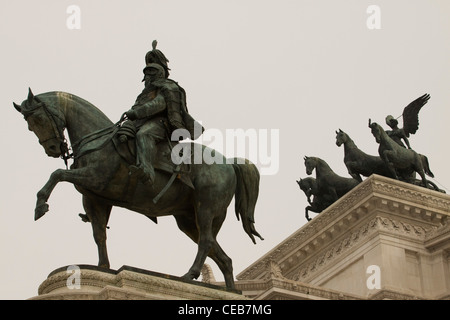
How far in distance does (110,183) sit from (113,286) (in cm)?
174

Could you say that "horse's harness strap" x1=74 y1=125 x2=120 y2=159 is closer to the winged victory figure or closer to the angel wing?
the winged victory figure

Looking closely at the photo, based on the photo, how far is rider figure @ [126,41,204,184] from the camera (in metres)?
16.9

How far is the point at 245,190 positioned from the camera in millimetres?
18344

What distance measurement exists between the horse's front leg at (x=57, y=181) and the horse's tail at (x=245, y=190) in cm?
261

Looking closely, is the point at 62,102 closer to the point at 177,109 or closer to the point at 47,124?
the point at 47,124

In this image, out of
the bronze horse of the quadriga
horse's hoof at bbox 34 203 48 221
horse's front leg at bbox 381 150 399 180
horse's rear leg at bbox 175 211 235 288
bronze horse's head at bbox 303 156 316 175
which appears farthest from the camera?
bronze horse's head at bbox 303 156 316 175

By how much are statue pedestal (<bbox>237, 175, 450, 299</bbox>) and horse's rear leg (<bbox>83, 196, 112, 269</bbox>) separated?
16.6m

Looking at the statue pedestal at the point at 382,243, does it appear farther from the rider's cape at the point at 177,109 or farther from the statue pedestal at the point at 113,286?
the statue pedestal at the point at 113,286

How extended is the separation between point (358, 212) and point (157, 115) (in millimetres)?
18857

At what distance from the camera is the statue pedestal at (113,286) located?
1570 centimetres

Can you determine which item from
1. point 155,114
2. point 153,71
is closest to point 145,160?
point 155,114

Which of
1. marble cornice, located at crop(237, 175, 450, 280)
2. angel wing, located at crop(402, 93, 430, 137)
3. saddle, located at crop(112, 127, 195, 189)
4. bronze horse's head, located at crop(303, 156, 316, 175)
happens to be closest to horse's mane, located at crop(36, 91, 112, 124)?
saddle, located at crop(112, 127, 195, 189)
